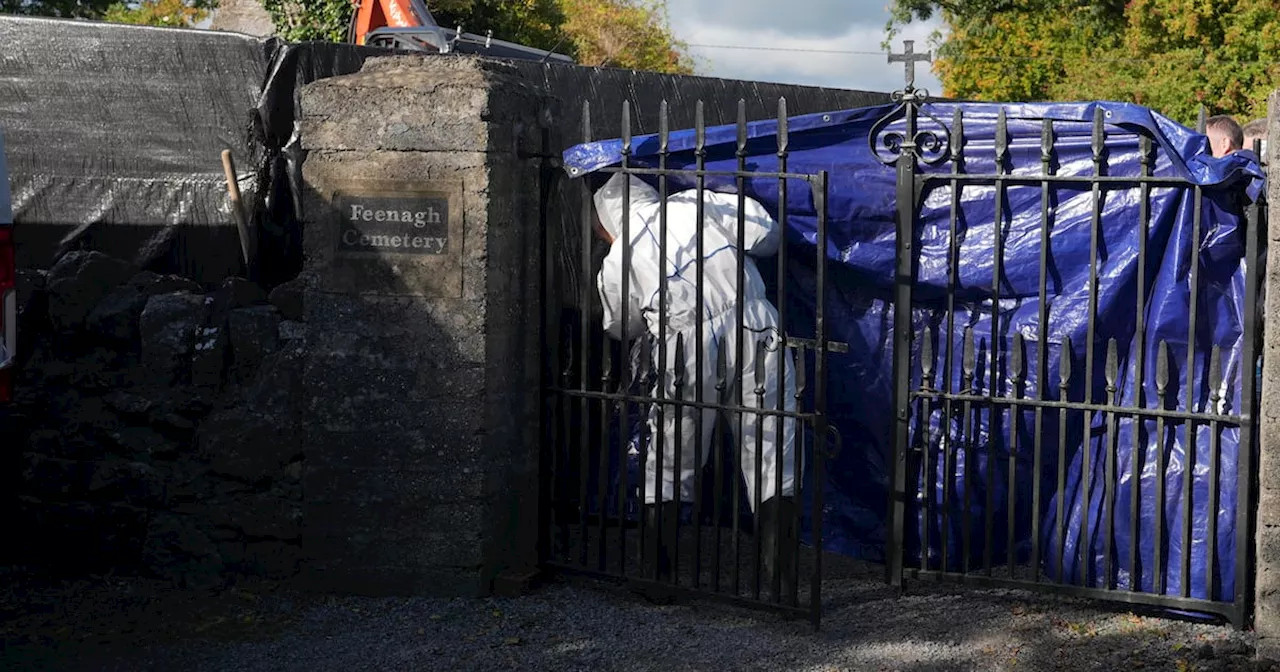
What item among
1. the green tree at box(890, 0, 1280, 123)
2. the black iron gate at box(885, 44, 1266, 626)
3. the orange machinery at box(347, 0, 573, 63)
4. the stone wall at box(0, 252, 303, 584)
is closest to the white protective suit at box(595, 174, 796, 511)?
the black iron gate at box(885, 44, 1266, 626)

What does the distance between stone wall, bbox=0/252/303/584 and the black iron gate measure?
2614 millimetres

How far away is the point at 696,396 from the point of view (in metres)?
5.43

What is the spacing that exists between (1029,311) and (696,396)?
4.78ft

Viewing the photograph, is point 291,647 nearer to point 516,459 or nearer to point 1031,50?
point 516,459

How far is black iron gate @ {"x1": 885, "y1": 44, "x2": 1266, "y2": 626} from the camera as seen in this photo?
514cm

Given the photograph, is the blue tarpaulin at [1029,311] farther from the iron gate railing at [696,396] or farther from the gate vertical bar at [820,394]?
the gate vertical bar at [820,394]

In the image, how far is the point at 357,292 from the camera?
5.51 metres

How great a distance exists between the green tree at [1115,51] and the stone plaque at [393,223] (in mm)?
20201

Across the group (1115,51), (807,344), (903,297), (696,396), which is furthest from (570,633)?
(1115,51)

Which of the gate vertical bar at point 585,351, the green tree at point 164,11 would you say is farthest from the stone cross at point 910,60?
the green tree at point 164,11

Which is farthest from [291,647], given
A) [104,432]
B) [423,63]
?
[423,63]

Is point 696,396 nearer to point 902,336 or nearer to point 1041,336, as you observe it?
point 902,336

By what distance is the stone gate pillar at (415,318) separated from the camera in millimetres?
5383

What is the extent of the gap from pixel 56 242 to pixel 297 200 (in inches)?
61.9
